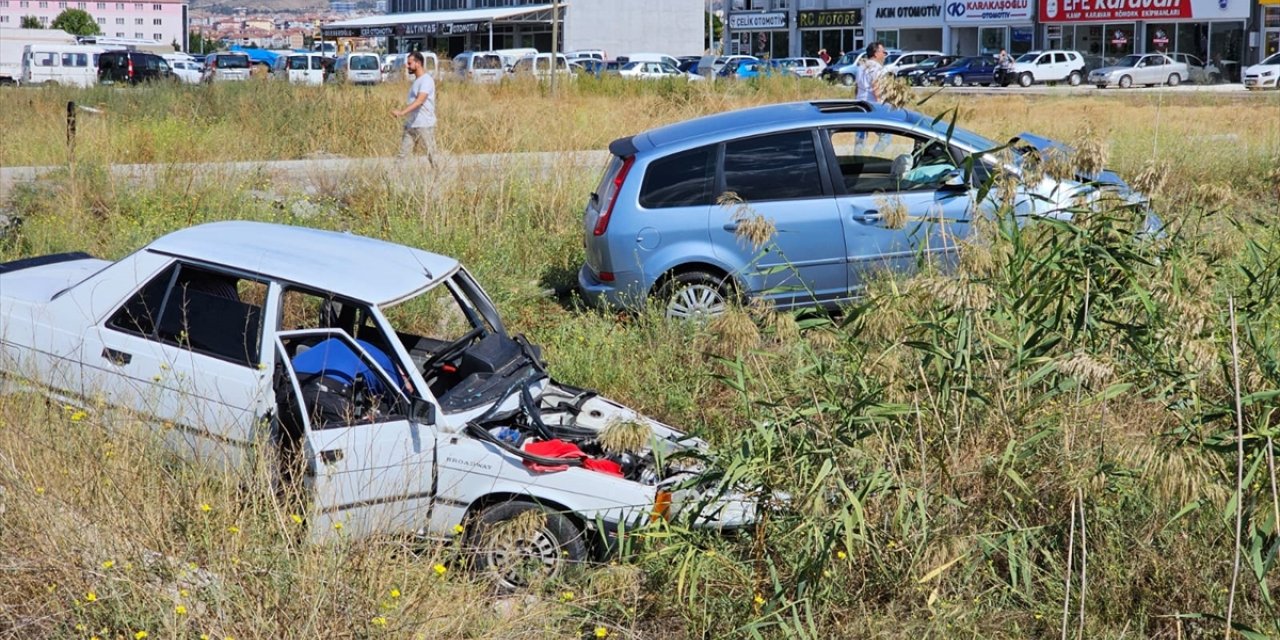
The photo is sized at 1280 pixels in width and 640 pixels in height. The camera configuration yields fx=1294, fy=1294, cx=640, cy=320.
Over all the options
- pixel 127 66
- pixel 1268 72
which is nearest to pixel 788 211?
pixel 127 66

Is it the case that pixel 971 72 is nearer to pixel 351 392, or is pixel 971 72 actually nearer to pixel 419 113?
pixel 419 113

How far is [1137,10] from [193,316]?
192ft

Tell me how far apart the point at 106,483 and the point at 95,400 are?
1109 millimetres

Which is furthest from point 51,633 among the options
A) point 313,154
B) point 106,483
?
point 313,154

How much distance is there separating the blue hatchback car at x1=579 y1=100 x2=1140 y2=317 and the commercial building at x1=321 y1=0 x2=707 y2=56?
65148 mm

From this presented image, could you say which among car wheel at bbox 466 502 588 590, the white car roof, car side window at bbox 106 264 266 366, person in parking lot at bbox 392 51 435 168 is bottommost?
car wheel at bbox 466 502 588 590

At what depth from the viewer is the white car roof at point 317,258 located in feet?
19.9

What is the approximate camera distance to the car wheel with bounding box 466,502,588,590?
521cm

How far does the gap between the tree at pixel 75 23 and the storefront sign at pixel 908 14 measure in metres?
71.0

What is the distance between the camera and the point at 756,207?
8953 mm

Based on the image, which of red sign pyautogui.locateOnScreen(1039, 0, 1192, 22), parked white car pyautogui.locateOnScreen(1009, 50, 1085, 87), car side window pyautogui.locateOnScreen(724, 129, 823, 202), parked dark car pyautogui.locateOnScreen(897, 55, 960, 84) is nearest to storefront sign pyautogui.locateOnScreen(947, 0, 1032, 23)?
red sign pyautogui.locateOnScreen(1039, 0, 1192, 22)

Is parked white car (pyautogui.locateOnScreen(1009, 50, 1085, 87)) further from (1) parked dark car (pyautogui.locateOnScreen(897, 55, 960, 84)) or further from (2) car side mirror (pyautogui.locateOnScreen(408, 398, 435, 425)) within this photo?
(2) car side mirror (pyautogui.locateOnScreen(408, 398, 435, 425))

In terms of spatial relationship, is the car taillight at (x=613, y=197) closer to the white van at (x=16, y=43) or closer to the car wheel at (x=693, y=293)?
the car wheel at (x=693, y=293)

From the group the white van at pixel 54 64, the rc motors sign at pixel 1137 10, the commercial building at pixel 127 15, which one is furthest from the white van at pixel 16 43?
the commercial building at pixel 127 15
